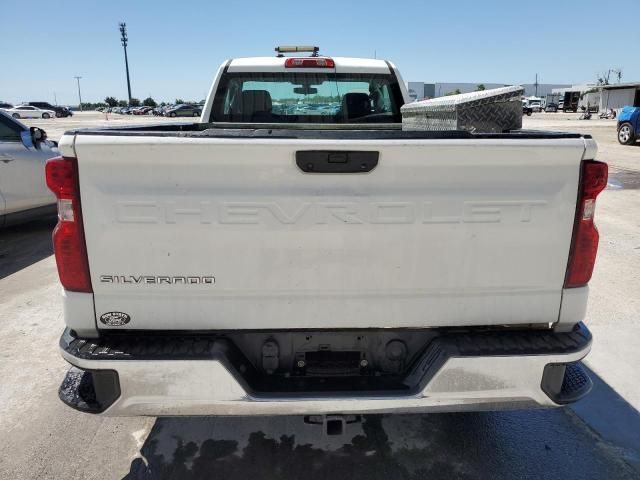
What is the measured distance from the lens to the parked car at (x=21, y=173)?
253 inches

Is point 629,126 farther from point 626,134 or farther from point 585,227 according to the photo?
point 585,227

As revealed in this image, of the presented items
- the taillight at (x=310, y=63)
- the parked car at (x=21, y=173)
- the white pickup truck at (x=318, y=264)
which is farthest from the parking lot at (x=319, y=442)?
the parked car at (x=21, y=173)

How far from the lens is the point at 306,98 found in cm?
480

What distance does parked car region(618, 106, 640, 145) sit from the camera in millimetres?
18906

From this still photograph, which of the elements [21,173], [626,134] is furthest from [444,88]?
[21,173]

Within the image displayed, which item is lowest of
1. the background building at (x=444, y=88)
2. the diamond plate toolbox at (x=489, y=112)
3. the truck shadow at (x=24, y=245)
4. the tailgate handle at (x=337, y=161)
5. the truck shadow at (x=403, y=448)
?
the truck shadow at (x=403, y=448)

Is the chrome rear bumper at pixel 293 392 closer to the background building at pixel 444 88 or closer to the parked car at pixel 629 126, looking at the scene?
the parked car at pixel 629 126

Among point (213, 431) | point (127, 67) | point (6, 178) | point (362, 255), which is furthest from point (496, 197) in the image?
point (127, 67)

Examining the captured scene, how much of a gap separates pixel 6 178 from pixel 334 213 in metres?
6.01

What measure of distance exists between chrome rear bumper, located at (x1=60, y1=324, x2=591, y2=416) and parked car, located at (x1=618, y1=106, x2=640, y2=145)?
20437mm

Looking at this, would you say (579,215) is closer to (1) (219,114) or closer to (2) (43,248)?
(1) (219,114)

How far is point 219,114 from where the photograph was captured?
15.4ft

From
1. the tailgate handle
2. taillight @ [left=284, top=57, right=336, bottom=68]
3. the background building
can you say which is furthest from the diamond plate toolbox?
the background building

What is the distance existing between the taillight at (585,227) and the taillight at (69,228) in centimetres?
197
